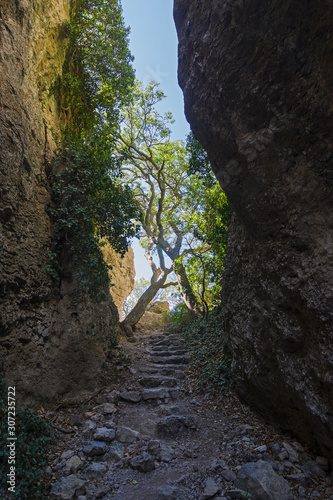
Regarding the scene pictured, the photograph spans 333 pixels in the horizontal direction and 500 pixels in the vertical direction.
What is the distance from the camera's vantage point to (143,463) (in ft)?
12.1

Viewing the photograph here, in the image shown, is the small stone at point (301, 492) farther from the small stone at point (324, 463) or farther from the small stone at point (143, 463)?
the small stone at point (143, 463)

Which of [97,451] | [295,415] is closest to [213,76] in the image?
[295,415]

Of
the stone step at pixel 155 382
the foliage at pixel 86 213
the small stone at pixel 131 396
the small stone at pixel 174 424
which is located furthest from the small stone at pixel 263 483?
the foliage at pixel 86 213

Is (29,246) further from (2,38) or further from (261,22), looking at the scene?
(261,22)

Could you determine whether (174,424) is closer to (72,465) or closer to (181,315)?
(72,465)

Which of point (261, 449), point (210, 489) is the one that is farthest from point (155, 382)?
point (210, 489)

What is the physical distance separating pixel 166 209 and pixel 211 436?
11.6m

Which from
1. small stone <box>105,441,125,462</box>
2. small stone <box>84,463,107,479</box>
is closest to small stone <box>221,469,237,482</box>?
small stone <box>105,441,125,462</box>

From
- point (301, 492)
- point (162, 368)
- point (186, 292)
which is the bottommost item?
point (301, 492)

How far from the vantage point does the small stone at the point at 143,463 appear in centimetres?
368

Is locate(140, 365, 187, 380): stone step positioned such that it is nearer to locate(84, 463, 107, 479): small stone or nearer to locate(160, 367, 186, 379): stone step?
locate(160, 367, 186, 379): stone step

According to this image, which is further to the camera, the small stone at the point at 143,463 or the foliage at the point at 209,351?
the foliage at the point at 209,351

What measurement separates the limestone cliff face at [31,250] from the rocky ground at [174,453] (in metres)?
0.79

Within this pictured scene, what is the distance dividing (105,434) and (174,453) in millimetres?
1125
